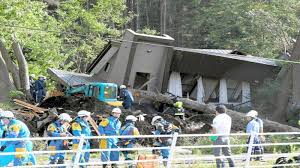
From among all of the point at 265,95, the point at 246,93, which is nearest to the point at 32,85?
the point at 246,93

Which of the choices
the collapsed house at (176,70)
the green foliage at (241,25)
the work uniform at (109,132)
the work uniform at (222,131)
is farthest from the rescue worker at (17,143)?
the green foliage at (241,25)

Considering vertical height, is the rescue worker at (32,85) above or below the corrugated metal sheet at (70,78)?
below

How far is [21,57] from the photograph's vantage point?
96.1 feet

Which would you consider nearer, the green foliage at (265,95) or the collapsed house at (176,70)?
the green foliage at (265,95)

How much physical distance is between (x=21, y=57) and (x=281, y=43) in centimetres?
1941

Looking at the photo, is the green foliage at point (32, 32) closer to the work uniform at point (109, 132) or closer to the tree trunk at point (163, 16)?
the work uniform at point (109, 132)

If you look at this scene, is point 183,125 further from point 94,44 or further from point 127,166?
point 94,44

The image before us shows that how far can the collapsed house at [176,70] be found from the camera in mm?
30422

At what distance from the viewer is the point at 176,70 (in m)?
31.6

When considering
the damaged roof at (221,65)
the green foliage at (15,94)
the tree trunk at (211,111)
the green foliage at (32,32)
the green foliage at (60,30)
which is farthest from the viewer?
the damaged roof at (221,65)

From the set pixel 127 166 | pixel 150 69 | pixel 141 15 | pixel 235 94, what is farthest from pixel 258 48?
pixel 127 166

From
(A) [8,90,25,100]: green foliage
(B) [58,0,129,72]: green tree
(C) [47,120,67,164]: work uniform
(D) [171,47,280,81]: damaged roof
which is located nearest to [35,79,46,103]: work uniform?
(A) [8,90,25,100]: green foliage

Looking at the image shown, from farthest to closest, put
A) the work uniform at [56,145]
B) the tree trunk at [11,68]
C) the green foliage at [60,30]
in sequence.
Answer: the tree trunk at [11,68] → the green foliage at [60,30] → the work uniform at [56,145]

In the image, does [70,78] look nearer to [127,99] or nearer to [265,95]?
[127,99]
